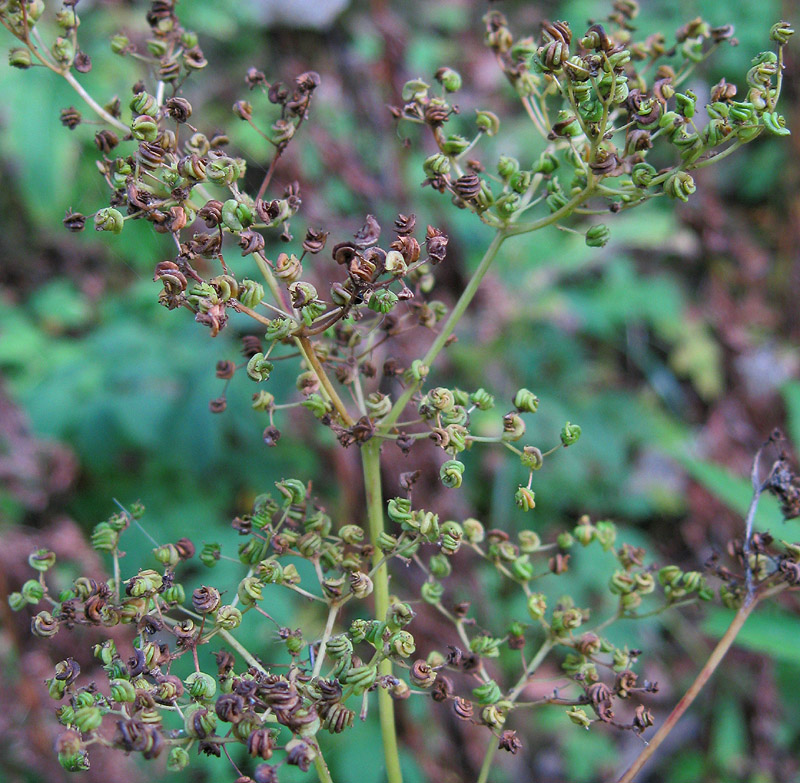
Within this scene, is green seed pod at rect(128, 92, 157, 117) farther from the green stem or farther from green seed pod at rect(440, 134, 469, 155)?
the green stem

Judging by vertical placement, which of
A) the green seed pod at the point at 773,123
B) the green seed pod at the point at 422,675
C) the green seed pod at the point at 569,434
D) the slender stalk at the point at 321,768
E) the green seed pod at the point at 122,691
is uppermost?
the green seed pod at the point at 773,123

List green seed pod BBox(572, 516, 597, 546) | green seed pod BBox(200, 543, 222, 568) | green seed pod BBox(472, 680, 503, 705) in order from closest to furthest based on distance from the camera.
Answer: green seed pod BBox(472, 680, 503, 705) → green seed pod BBox(200, 543, 222, 568) → green seed pod BBox(572, 516, 597, 546)

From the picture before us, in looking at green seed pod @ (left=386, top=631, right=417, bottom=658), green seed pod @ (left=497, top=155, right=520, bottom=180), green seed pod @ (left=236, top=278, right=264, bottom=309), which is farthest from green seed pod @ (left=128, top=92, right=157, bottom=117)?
green seed pod @ (left=386, top=631, right=417, bottom=658)

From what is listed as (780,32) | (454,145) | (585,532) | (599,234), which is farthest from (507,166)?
(585,532)

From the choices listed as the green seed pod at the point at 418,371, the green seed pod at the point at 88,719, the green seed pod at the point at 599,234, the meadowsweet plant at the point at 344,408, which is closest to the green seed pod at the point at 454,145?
the meadowsweet plant at the point at 344,408

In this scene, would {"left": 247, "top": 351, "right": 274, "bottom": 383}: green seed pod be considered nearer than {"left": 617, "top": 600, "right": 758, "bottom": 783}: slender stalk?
Yes

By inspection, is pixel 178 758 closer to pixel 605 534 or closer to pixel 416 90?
pixel 605 534

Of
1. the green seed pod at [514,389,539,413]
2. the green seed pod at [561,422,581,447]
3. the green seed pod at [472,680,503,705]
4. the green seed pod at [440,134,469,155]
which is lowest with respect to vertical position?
the green seed pod at [472,680,503,705]

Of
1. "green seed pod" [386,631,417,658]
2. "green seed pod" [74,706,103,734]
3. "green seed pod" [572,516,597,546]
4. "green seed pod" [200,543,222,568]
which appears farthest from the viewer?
"green seed pod" [572,516,597,546]

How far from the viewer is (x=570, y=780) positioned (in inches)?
157

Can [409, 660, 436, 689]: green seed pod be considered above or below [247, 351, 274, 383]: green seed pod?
below

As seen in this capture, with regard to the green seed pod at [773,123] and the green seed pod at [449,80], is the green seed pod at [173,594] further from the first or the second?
the green seed pod at [773,123]

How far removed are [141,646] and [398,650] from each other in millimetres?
416

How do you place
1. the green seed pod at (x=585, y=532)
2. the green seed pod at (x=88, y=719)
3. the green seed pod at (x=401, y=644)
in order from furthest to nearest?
the green seed pod at (x=585, y=532) < the green seed pod at (x=401, y=644) < the green seed pod at (x=88, y=719)
